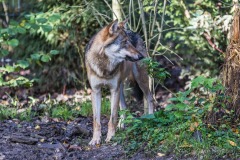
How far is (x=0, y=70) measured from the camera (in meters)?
9.03

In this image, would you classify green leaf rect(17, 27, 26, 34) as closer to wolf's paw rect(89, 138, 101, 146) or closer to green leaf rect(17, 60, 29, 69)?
green leaf rect(17, 60, 29, 69)

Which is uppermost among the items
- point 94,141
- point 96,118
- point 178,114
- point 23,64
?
point 23,64

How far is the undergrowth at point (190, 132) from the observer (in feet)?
18.1

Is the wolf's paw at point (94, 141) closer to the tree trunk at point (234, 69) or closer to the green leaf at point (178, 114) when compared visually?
the green leaf at point (178, 114)

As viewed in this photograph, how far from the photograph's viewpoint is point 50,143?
657 cm

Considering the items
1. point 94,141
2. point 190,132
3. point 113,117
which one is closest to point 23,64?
point 113,117

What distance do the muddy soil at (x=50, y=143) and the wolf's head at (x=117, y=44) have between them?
3.49 feet

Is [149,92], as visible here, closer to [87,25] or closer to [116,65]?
[116,65]

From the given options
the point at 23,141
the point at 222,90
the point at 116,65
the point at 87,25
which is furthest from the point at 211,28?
the point at 23,141

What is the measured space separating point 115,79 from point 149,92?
1.43 metres

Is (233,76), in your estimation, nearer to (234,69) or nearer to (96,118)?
(234,69)

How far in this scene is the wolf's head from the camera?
22.3 feet

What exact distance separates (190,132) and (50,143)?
1755 mm

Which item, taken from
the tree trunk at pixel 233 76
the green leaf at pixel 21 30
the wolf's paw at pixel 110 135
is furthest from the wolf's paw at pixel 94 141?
the green leaf at pixel 21 30
